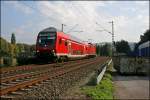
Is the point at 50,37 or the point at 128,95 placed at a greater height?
the point at 50,37

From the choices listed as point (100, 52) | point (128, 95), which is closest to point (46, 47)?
point (128, 95)

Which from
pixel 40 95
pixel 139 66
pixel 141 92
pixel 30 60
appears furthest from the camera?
pixel 30 60

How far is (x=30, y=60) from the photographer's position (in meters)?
32.8

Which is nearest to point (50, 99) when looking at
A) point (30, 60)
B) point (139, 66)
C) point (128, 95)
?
point (128, 95)

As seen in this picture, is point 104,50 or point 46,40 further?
point 104,50

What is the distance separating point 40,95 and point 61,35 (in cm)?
2105

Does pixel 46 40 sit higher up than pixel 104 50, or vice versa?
pixel 104 50

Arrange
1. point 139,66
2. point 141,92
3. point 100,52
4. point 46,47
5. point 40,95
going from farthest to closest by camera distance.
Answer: point 100,52
point 46,47
point 139,66
point 141,92
point 40,95

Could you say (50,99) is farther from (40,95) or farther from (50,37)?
(50,37)

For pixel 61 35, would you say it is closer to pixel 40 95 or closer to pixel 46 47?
pixel 46 47

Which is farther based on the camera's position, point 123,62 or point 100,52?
point 100,52

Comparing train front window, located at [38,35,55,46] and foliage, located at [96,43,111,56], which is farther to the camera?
foliage, located at [96,43,111,56]

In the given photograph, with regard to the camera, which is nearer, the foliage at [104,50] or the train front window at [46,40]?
the train front window at [46,40]

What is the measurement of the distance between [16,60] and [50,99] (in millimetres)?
24052
